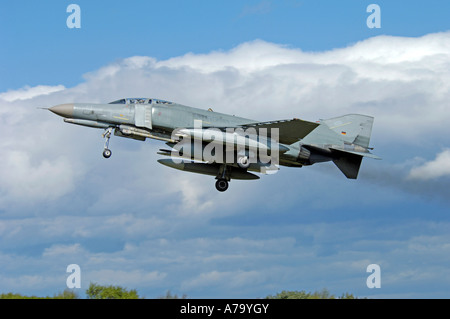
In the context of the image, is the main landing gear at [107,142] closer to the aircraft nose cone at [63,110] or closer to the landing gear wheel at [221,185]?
the aircraft nose cone at [63,110]

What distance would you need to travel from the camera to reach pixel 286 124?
111 ft

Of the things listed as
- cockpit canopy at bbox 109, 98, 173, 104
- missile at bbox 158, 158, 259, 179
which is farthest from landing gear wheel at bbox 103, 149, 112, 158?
missile at bbox 158, 158, 259, 179

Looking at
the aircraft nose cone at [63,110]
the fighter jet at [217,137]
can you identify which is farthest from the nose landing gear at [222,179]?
the aircraft nose cone at [63,110]

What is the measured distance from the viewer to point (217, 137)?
110 feet

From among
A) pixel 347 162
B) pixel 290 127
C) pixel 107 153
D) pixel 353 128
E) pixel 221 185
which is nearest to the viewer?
pixel 107 153

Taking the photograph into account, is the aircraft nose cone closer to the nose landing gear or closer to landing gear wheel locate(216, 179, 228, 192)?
the nose landing gear

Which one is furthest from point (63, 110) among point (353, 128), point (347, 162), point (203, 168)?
point (353, 128)

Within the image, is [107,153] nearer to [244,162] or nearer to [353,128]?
[244,162]

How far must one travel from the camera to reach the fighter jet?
33625mm

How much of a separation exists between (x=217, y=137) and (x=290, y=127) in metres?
3.91
